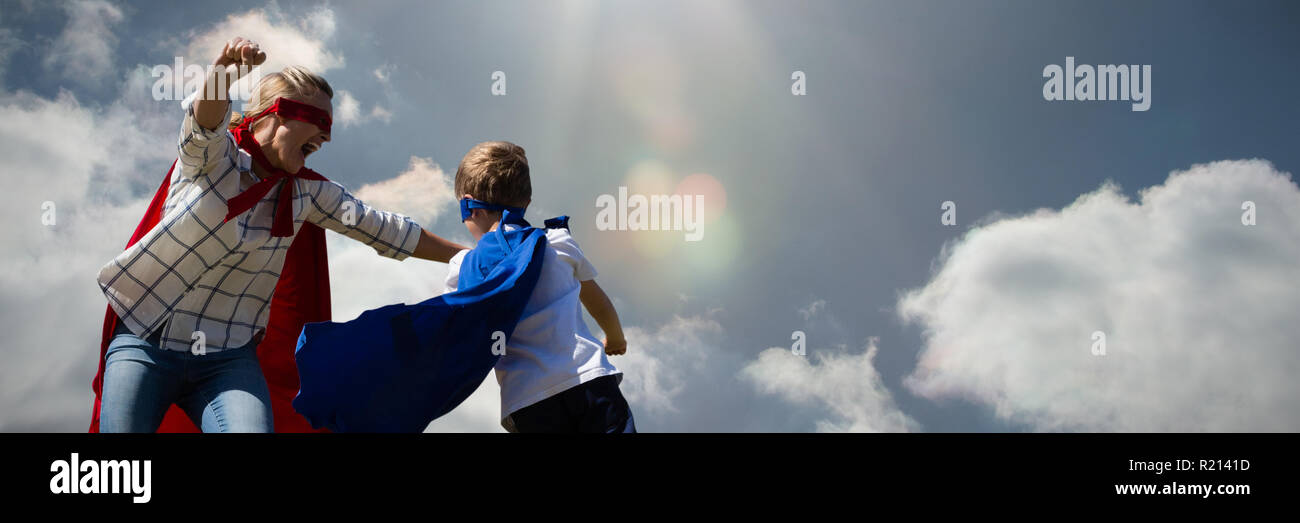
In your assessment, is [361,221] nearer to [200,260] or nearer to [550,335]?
[200,260]

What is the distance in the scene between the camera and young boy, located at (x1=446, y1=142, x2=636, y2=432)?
9.55 feet

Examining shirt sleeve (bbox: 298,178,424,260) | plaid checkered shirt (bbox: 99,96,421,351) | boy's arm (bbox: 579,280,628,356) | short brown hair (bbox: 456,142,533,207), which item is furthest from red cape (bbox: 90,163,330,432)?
boy's arm (bbox: 579,280,628,356)

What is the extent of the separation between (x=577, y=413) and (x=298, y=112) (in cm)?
154

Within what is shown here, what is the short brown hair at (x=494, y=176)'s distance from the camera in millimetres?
3312

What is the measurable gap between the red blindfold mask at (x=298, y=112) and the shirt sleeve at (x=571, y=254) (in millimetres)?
978

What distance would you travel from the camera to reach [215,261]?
2.94m

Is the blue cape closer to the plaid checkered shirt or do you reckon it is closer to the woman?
the woman
